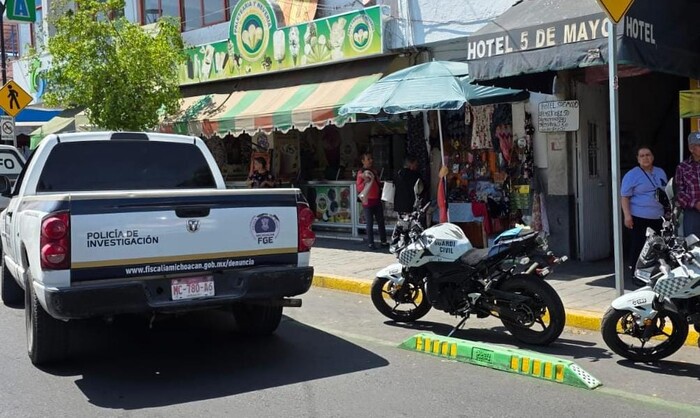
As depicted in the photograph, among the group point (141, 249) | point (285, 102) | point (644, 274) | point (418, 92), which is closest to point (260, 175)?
point (285, 102)

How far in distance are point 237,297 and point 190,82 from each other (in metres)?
12.2

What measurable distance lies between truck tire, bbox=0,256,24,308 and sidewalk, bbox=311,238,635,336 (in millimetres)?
3906

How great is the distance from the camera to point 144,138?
7.16 m

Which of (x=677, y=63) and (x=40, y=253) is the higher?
(x=677, y=63)

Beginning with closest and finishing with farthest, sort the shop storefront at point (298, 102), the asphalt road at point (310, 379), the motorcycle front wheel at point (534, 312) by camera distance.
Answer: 1. the asphalt road at point (310, 379)
2. the motorcycle front wheel at point (534, 312)
3. the shop storefront at point (298, 102)

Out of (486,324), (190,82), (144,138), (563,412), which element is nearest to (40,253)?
(144,138)

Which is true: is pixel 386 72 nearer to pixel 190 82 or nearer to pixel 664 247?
pixel 190 82

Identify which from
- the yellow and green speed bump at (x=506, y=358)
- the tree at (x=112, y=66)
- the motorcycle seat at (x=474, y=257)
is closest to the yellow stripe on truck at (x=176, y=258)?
the yellow and green speed bump at (x=506, y=358)

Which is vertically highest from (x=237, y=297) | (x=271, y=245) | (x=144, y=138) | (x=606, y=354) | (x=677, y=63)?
(x=677, y=63)

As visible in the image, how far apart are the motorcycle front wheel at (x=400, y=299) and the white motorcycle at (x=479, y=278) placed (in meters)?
0.01

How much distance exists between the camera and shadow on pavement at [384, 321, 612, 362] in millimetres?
6339

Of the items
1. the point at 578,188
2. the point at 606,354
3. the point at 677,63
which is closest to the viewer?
the point at 606,354

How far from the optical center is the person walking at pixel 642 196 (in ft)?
28.1

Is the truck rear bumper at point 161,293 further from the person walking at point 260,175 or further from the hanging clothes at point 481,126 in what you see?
the person walking at point 260,175
